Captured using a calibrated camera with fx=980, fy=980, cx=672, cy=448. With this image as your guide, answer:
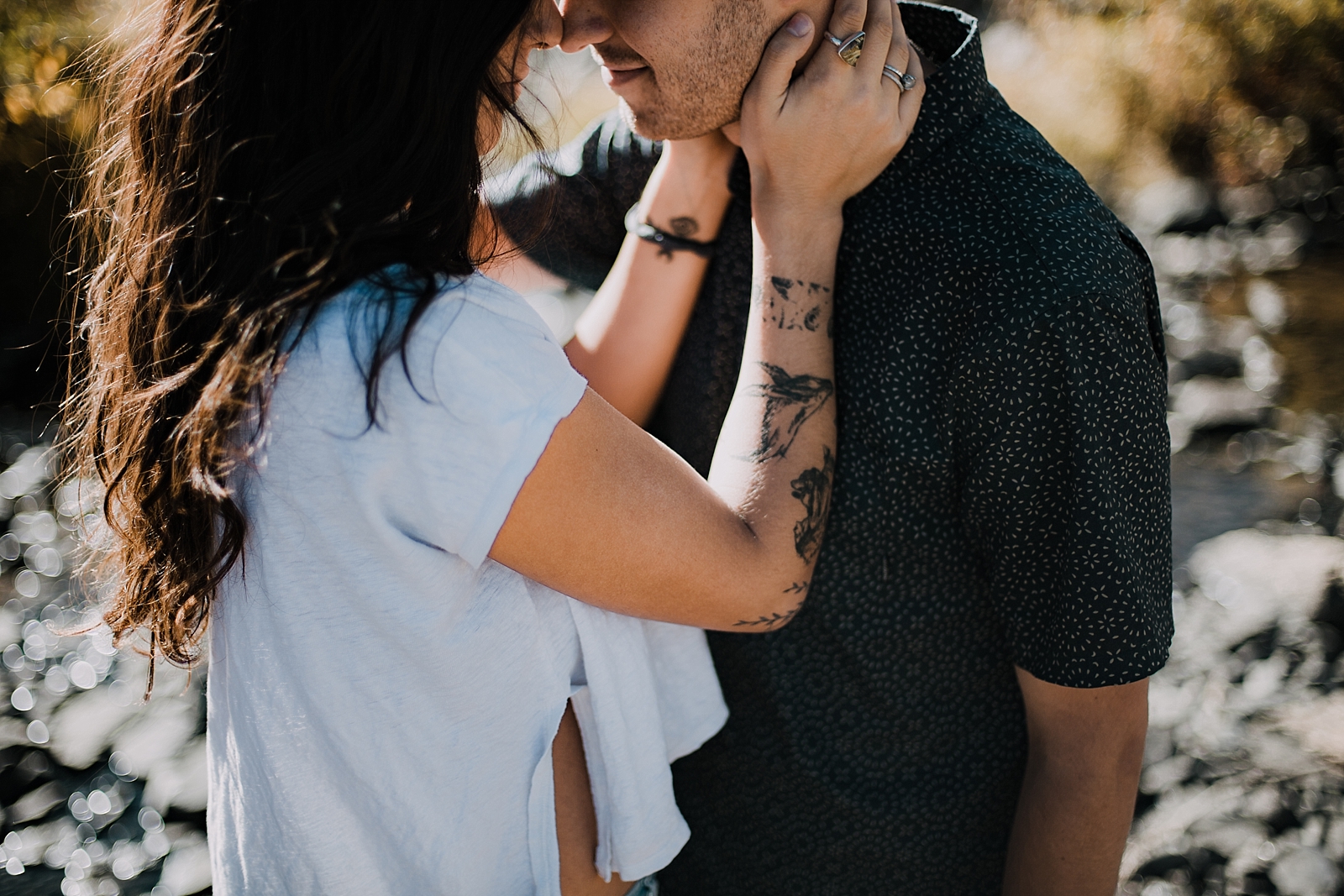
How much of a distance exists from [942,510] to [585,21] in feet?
3.30

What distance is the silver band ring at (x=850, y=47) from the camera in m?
1.46

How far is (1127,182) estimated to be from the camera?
376 inches

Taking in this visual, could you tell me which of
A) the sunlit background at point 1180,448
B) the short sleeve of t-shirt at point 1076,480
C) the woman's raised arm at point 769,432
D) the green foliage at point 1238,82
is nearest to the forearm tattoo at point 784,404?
the woman's raised arm at point 769,432

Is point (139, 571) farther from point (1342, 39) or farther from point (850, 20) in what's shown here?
point (1342, 39)

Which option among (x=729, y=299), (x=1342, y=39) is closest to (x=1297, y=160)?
(x=1342, y=39)

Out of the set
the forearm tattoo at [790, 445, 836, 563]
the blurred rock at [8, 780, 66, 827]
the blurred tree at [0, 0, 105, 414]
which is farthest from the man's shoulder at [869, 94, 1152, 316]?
the blurred tree at [0, 0, 105, 414]

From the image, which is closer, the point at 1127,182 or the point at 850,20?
the point at 850,20

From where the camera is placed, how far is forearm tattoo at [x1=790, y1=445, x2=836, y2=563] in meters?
1.40

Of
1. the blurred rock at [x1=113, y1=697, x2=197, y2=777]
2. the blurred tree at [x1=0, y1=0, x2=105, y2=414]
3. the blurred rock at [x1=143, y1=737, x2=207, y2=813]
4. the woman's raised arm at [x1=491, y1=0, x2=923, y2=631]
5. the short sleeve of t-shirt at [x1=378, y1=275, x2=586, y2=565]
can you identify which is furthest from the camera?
the blurred tree at [x1=0, y1=0, x2=105, y2=414]

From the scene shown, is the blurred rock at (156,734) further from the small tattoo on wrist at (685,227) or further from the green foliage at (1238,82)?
the green foliage at (1238,82)

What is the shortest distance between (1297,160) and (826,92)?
9.49m

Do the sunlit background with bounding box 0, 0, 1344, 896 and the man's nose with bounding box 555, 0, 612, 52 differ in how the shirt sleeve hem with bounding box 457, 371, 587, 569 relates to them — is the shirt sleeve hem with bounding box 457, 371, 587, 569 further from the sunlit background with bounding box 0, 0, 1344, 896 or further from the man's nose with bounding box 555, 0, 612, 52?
the man's nose with bounding box 555, 0, 612, 52

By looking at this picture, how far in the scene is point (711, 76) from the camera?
1633 mm

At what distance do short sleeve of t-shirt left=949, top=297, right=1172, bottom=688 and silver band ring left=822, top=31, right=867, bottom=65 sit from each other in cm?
49
